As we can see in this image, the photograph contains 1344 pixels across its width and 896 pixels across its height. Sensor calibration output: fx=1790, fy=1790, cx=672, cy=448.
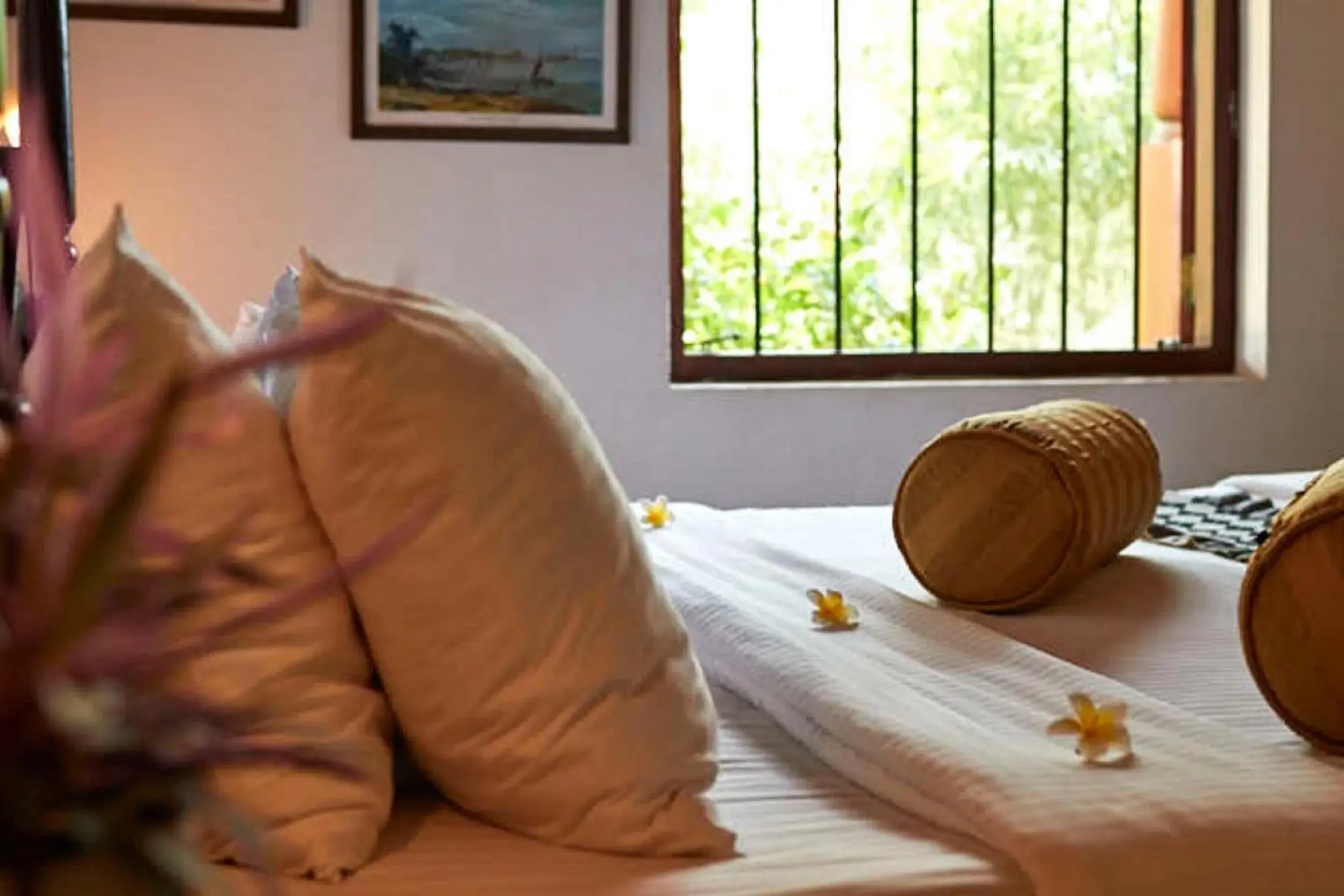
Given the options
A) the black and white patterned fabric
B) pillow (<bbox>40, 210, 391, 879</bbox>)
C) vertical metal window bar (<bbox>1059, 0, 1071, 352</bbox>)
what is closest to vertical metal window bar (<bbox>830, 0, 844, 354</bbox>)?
vertical metal window bar (<bbox>1059, 0, 1071, 352</bbox>)

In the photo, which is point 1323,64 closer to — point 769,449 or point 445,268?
point 769,449

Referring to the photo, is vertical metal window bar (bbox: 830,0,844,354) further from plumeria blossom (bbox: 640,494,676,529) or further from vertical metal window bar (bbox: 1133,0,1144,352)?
plumeria blossom (bbox: 640,494,676,529)

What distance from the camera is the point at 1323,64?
376cm

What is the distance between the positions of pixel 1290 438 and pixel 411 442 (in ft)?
10.1

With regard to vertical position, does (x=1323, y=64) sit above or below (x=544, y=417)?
above

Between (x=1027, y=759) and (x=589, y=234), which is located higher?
(x=589, y=234)

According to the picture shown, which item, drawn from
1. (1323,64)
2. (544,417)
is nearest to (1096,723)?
(544,417)

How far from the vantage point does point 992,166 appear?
3.84 m

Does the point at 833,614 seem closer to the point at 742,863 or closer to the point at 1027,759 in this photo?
the point at 1027,759

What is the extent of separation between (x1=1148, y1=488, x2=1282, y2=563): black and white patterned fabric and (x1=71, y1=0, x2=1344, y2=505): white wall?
0.94m

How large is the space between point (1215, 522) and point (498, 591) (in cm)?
167

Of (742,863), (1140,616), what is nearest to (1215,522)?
(1140,616)

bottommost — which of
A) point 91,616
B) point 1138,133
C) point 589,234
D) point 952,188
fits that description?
point 91,616

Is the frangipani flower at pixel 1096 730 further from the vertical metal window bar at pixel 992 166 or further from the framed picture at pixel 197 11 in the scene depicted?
the vertical metal window bar at pixel 992 166
